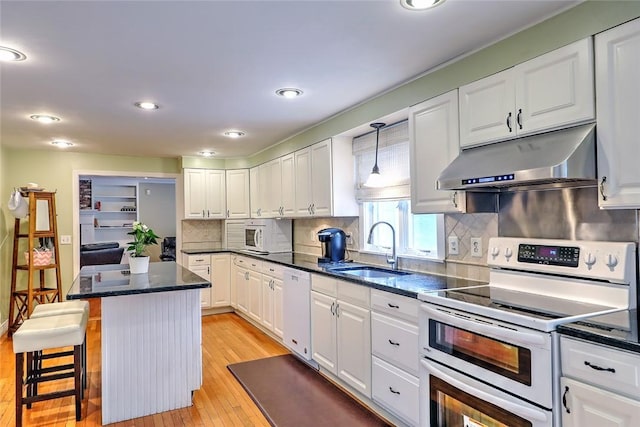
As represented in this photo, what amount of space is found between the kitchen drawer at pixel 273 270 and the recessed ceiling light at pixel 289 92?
1715 millimetres

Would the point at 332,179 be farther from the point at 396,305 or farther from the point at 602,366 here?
the point at 602,366

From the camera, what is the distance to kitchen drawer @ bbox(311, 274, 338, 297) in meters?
3.18

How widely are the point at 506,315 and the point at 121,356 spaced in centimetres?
240

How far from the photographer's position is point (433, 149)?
2.62 m

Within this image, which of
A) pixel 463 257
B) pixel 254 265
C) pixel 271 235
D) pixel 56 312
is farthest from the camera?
pixel 271 235

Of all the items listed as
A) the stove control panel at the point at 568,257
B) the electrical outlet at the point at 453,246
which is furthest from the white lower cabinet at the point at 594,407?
the electrical outlet at the point at 453,246

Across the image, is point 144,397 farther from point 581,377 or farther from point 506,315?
point 581,377

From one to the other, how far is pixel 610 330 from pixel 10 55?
3.13m

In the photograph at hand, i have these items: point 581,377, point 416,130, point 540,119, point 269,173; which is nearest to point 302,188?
point 269,173

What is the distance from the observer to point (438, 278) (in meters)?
2.83

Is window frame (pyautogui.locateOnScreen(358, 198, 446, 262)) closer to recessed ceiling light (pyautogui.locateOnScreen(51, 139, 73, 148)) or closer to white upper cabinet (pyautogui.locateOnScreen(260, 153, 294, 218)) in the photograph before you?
white upper cabinet (pyautogui.locateOnScreen(260, 153, 294, 218))

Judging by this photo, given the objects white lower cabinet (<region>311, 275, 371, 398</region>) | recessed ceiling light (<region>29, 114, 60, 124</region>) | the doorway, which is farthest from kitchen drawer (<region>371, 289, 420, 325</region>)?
the doorway

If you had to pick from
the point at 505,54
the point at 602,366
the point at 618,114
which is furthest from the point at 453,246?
the point at 602,366

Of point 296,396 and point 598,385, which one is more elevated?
point 598,385
